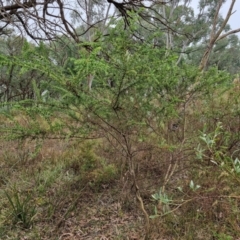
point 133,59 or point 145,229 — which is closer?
point 133,59

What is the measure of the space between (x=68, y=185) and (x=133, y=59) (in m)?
1.79

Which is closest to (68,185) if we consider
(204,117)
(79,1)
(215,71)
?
(204,117)

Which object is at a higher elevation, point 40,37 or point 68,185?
point 40,37

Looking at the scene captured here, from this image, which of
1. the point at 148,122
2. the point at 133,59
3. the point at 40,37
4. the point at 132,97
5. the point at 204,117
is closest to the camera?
the point at 133,59

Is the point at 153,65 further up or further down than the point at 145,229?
further up

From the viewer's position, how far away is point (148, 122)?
2215 mm

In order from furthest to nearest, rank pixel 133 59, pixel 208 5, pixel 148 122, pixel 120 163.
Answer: pixel 208 5
pixel 120 163
pixel 148 122
pixel 133 59

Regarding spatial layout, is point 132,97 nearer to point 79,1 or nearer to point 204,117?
point 204,117

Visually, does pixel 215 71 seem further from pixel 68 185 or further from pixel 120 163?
pixel 68 185

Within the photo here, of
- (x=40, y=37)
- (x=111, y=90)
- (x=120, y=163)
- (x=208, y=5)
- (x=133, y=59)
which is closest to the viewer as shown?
(x=133, y=59)

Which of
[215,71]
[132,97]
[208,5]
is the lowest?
[132,97]

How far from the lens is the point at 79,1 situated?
3.88 metres

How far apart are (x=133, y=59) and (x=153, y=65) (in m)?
0.15

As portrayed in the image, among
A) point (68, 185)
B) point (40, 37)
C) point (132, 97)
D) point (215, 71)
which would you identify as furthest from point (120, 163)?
point (40, 37)
